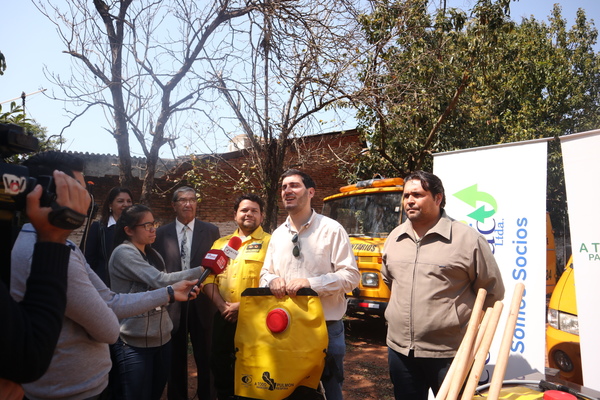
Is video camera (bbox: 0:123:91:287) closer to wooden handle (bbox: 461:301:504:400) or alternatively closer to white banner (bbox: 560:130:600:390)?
wooden handle (bbox: 461:301:504:400)

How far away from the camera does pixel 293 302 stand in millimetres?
2781

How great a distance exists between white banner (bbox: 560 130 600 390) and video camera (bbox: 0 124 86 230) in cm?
393

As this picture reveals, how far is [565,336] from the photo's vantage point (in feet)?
13.1

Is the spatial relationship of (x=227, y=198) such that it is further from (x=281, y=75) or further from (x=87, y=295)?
(x=87, y=295)

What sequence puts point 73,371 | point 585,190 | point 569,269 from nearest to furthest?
point 73,371 → point 585,190 → point 569,269

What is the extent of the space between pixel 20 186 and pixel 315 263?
86.1 inches

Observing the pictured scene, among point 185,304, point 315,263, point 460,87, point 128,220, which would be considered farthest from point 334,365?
point 460,87

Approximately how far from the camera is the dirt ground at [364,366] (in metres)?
5.10

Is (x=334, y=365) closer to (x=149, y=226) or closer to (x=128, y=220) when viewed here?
(x=149, y=226)

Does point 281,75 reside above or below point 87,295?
above

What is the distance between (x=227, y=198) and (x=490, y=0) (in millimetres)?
9242

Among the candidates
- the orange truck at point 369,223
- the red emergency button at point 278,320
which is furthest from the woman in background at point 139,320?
the orange truck at point 369,223

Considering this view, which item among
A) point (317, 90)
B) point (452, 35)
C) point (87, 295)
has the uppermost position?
point (452, 35)

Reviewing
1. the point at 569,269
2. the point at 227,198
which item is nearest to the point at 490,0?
the point at 569,269
